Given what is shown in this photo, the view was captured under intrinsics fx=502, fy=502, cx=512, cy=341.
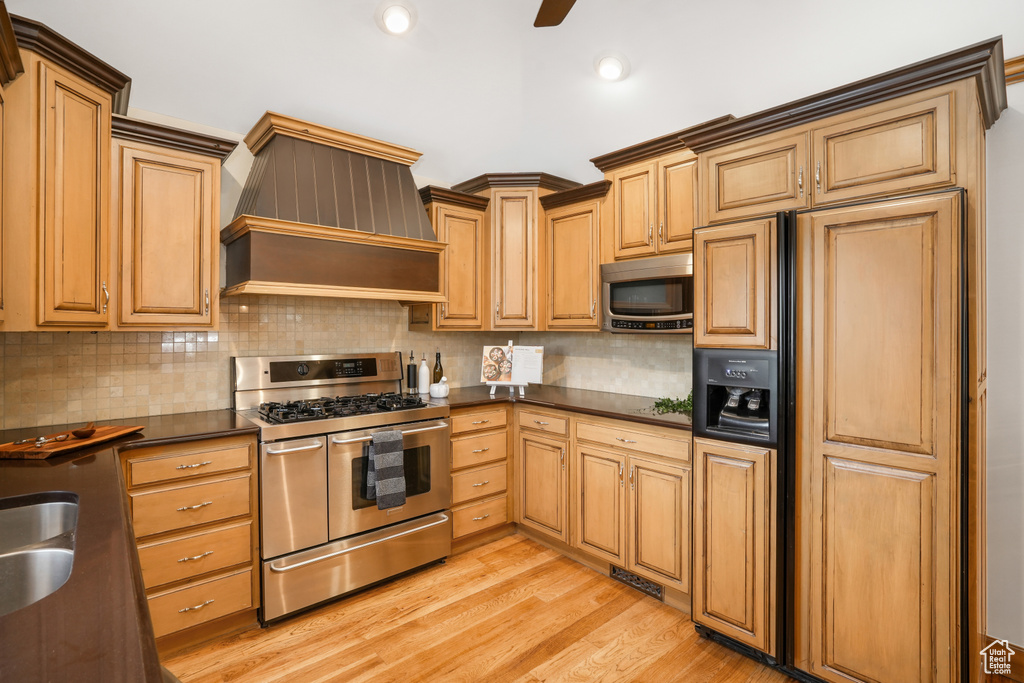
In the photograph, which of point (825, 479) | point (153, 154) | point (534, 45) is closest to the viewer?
point (825, 479)

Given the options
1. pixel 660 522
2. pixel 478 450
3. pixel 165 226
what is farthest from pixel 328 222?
pixel 660 522

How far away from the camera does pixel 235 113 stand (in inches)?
114

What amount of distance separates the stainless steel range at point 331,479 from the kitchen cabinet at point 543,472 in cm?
55

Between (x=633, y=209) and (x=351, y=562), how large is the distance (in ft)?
8.36

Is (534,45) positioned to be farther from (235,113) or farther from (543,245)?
(235,113)

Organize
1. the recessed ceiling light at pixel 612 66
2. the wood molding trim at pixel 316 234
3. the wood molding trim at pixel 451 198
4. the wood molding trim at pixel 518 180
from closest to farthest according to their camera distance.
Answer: the wood molding trim at pixel 316 234, the recessed ceiling light at pixel 612 66, the wood molding trim at pixel 451 198, the wood molding trim at pixel 518 180

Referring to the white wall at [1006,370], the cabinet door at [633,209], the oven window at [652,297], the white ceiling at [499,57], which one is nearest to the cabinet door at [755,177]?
the oven window at [652,297]

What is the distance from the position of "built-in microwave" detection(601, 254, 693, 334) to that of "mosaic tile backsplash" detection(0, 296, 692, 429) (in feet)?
1.33

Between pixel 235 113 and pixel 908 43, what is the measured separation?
3416 millimetres

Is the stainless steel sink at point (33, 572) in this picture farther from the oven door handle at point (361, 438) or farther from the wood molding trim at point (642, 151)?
the wood molding trim at point (642, 151)

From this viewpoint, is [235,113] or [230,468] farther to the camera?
[235,113]

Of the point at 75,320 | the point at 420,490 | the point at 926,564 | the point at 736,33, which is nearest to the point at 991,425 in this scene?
the point at 926,564

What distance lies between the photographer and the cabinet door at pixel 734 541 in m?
2.07

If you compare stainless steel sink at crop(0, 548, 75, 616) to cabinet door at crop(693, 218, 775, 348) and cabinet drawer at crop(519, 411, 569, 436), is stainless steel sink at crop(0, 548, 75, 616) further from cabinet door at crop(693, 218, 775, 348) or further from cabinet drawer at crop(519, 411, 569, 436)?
cabinet drawer at crop(519, 411, 569, 436)
